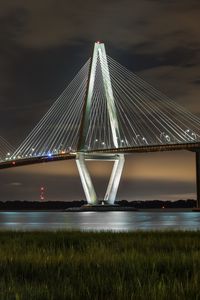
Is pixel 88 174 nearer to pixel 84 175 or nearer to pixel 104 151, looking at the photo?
pixel 84 175

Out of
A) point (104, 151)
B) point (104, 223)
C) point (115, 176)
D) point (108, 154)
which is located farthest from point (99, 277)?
point (115, 176)

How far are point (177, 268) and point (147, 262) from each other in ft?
1.66

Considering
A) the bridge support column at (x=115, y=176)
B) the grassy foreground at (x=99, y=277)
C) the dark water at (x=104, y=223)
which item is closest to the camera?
the grassy foreground at (x=99, y=277)

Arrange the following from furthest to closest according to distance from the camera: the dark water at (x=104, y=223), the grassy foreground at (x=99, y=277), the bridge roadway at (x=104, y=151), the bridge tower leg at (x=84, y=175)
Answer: the bridge tower leg at (x=84, y=175) < the bridge roadway at (x=104, y=151) < the dark water at (x=104, y=223) < the grassy foreground at (x=99, y=277)

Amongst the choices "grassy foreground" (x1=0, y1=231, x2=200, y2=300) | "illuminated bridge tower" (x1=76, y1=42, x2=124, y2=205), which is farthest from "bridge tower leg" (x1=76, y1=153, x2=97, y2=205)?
"grassy foreground" (x1=0, y1=231, x2=200, y2=300)

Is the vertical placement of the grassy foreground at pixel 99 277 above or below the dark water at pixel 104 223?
below

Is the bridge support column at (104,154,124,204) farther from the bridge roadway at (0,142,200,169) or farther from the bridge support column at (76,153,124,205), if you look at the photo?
the bridge roadway at (0,142,200,169)

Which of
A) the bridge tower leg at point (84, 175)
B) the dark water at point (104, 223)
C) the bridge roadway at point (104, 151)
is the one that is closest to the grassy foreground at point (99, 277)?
the dark water at point (104, 223)

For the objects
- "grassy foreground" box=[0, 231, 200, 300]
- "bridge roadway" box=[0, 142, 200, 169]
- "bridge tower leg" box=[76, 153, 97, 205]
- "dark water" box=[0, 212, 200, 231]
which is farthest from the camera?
"bridge tower leg" box=[76, 153, 97, 205]

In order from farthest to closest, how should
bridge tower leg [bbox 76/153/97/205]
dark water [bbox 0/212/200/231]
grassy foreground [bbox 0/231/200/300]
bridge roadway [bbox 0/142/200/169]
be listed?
bridge tower leg [bbox 76/153/97/205] → bridge roadway [bbox 0/142/200/169] → dark water [bbox 0/212/200/231] → grassy foreground [bbox 0/231/200/300]

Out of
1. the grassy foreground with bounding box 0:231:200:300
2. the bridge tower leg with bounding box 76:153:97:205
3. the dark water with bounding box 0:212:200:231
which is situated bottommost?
the grassy foreground with bounding box 0:231:200:300

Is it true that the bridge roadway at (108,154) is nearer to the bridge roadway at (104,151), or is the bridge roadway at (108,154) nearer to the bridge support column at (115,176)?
the bridge roadway at (104,151)

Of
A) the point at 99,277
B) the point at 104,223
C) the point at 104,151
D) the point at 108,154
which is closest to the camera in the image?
the point at 99,277

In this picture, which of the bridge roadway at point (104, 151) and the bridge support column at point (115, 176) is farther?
the bridge support column at point (115, 176)
